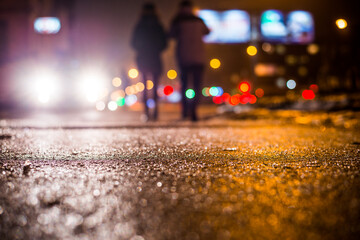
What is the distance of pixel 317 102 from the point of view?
9.27m

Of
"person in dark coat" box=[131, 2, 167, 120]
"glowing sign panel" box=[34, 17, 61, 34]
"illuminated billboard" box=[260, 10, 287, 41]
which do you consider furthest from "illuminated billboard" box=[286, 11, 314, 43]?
"person in dark coat" box=[131, 2, 167, 120]

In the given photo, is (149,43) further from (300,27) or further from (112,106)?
(300,27)

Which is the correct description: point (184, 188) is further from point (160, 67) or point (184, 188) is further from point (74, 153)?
point (160, 67)

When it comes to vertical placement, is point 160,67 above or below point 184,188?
above

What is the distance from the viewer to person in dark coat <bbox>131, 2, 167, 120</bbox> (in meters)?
8.43

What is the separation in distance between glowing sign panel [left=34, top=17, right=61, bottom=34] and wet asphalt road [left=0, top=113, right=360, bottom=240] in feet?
83.5

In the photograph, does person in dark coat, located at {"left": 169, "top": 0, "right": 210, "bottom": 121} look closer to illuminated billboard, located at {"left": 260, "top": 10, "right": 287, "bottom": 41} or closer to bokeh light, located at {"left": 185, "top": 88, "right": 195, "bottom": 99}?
bokeh light, located at {"left": 185, "top": 88, "right": 195, "bottom": 99}

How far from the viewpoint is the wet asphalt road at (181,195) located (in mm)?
1294

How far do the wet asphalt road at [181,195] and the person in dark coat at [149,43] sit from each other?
576cm

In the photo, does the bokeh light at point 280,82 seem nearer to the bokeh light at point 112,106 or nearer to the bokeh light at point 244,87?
the bokeh light at point 112,106

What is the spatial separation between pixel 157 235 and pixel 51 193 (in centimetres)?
75

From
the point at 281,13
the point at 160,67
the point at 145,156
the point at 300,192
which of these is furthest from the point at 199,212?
the point at 281,13

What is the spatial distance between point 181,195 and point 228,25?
115 ft

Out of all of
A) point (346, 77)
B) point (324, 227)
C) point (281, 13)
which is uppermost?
point (281, 13)
